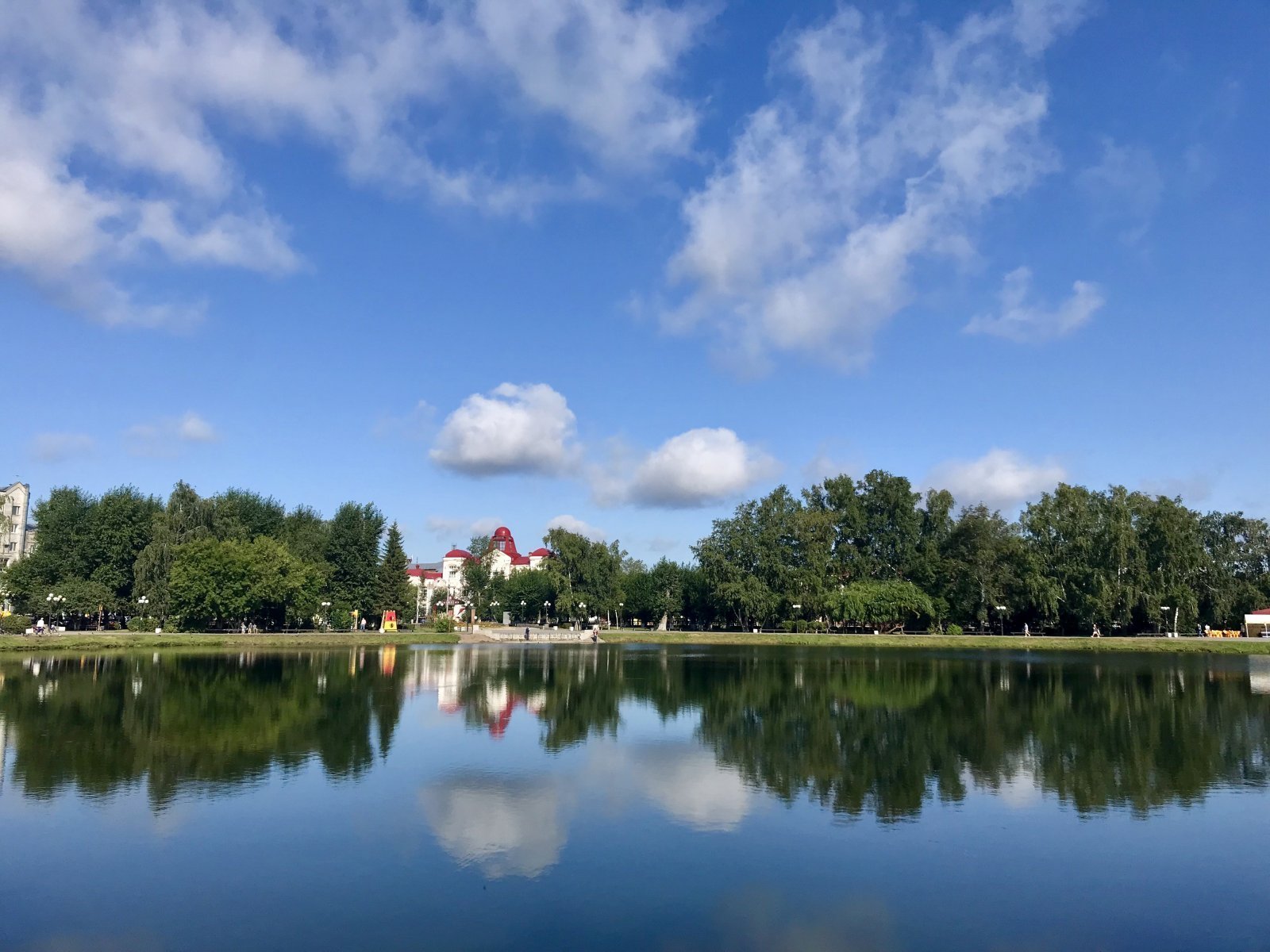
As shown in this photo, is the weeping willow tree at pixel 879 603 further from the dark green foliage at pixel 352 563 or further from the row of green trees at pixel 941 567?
the dark green foliage at pixel 352 563

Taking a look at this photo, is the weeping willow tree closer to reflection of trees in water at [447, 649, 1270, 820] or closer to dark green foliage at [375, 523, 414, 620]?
reflection of trees in water at [447, 649, 1270, 820]

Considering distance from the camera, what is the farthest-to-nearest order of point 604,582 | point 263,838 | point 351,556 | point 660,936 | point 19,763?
point 604,582 < point 351,556 < point 19,763 < point 263,838 < point 660,936

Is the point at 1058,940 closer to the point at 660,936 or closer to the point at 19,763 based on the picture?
the point at 660,936

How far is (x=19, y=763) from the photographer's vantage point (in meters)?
16.0

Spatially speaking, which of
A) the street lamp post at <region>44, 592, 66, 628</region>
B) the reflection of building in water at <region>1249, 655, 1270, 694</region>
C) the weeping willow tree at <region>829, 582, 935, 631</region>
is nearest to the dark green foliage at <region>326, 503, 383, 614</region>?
the street lamp post at <region>44, 592, 66, 628</region>

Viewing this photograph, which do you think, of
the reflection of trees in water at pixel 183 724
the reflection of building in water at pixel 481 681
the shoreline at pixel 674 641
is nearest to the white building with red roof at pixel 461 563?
the shoreline at pixel 674 641

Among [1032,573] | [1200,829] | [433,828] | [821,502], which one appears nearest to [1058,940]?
[1200,829]

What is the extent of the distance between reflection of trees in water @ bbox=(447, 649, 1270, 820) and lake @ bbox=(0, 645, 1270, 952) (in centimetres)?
16

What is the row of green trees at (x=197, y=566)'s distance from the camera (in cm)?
5675

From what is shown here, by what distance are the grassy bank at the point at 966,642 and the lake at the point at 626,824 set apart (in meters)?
36.3

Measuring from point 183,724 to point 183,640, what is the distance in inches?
1347

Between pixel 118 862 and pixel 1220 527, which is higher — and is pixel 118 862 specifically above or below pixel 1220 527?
below

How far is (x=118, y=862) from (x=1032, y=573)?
6720cm

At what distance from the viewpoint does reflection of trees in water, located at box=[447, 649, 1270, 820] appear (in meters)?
15.7
